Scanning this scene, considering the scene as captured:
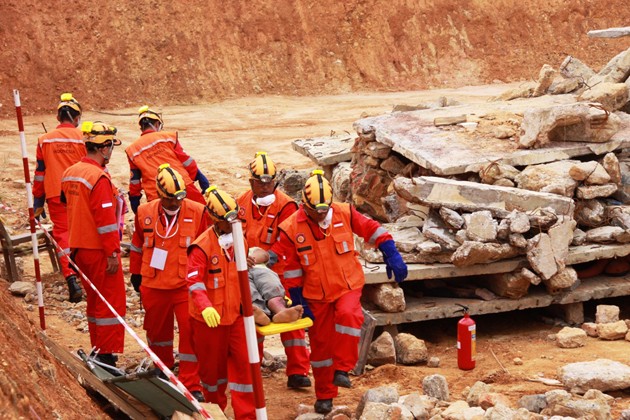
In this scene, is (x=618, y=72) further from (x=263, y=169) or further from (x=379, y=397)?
(x=379, y=397)

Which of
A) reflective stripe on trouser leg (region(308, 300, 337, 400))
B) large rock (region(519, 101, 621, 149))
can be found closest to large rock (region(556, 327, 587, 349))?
large rock (region(519, 101, 621, 149))

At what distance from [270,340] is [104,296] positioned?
2.48 m

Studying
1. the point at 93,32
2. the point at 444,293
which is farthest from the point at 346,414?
the point at 93,32

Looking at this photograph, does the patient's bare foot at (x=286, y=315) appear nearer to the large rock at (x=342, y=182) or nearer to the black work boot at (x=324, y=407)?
the black work boot at (x=324, y=407)

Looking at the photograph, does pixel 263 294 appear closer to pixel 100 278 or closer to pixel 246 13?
pixel 100 278

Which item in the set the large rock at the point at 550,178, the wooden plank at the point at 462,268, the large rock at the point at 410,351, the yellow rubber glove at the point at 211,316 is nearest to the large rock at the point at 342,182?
the large rock at the point at 550,178

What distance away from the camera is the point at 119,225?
29.3 ft

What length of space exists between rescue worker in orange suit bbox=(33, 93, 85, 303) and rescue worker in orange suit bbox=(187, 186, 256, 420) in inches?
146

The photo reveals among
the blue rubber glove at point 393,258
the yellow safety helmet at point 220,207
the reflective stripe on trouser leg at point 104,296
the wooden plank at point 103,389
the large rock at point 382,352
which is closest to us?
the wooden plank at point 103,389

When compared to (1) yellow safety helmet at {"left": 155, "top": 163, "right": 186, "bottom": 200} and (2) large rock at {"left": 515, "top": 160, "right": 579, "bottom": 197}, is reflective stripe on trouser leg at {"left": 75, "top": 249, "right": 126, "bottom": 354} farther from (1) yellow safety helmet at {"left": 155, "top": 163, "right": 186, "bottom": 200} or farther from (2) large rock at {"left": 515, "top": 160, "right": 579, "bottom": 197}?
(2) large rock at {"left": 515, "top": 160, "right": 579, "bottom": 197}

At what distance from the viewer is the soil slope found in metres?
25.7

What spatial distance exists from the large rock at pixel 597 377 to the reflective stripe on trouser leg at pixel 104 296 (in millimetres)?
3756

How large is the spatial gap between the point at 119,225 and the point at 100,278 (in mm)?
488

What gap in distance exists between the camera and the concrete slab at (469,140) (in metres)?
11.4
